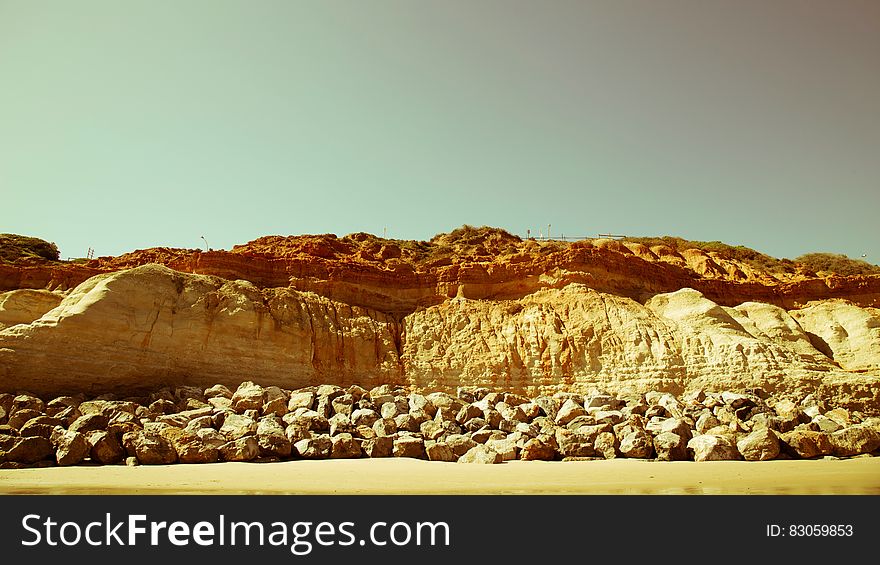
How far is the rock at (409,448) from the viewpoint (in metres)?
11.6

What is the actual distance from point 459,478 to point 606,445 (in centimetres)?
419

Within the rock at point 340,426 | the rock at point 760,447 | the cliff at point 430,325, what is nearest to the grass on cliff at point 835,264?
the cliff at point 430,325

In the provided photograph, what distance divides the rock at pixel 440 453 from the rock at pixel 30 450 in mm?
7699

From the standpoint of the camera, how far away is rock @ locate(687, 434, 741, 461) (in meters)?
10.8

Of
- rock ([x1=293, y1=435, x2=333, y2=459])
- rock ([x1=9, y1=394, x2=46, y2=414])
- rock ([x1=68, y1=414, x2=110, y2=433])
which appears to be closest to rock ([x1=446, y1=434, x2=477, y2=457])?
rock ([x1=293, y1=435, x2=333, y2=459])

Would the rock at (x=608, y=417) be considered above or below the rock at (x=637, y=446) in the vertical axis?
above

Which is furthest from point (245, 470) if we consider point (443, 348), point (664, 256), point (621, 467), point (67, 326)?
point (664, 256)

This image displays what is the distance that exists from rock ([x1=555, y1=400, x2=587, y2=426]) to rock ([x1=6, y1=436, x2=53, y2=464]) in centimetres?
1172

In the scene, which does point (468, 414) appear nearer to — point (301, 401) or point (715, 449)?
point (301, 401)

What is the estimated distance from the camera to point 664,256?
42344mm

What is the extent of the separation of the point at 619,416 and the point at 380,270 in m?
17.6

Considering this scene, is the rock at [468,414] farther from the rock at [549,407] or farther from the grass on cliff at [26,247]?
the grass on cliff at [26,247]

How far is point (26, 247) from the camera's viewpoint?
143 feet

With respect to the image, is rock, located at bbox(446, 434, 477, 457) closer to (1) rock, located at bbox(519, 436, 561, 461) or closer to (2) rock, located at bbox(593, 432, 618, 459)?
(1) rock, located at bbox(519, 436, 561, 461)
